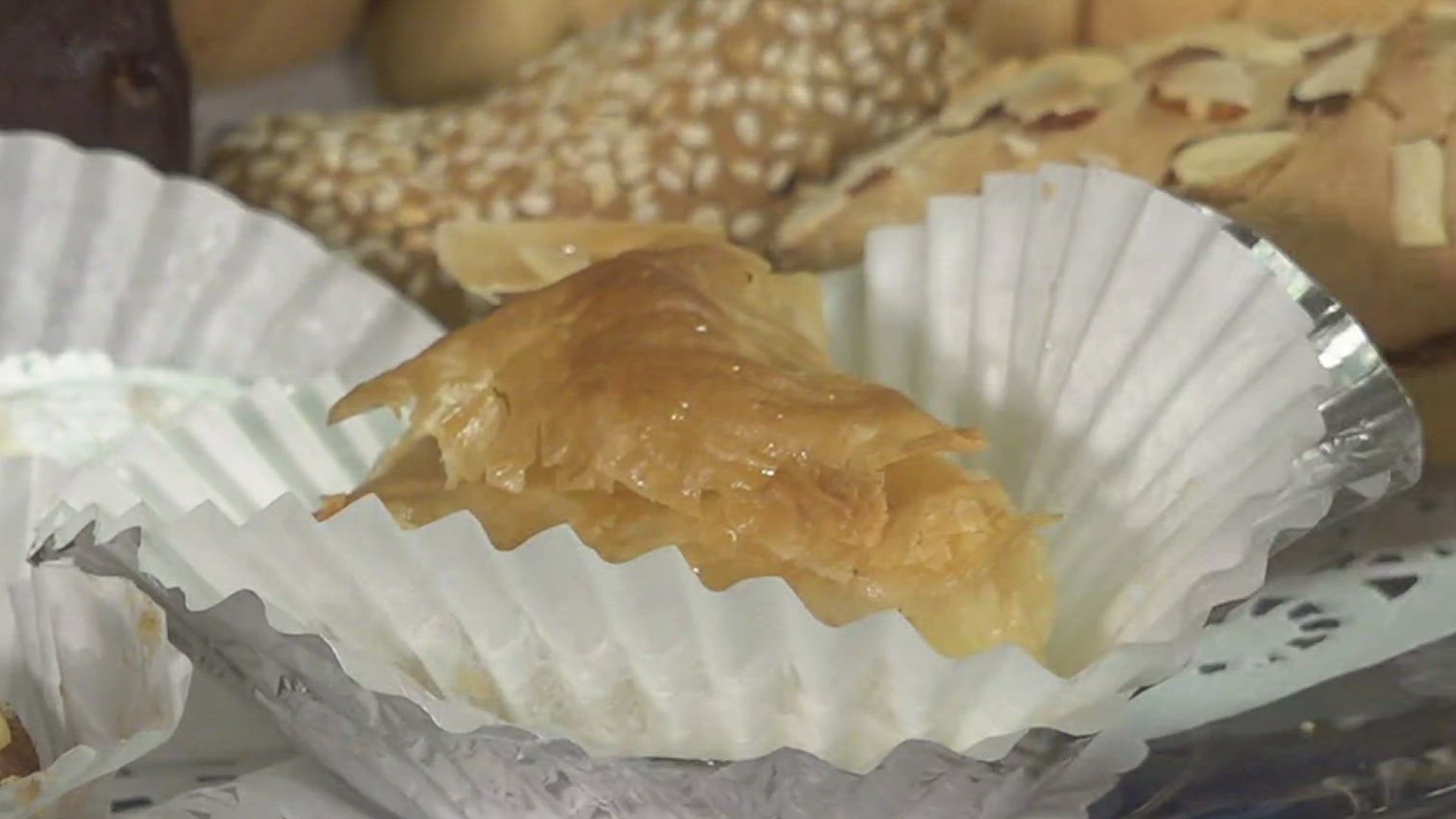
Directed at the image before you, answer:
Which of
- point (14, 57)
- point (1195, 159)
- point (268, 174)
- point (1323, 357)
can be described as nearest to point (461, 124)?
point (268, 174)

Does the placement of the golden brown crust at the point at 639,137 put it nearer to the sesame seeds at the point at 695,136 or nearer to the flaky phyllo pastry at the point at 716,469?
the sesame seeds at the point at 695,136

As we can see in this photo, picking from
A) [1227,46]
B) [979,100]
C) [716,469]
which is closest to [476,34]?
[979,100]

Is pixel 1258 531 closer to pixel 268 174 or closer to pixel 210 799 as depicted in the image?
pixel 210 799

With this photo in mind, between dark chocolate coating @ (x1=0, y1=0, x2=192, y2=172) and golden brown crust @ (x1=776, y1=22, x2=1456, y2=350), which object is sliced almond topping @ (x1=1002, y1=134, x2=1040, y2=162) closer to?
golden brown crust @ (x1=776, y1=22, x2=1456, y2=350)

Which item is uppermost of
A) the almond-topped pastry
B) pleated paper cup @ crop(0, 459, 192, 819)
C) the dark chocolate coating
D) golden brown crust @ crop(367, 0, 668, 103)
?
golden brown crust @ crop(367, 0, 668, 103)

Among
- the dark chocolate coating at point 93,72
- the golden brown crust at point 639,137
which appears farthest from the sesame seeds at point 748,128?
the dark chocolate coating at point 93,72

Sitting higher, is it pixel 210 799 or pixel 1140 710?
pixel 1140 710

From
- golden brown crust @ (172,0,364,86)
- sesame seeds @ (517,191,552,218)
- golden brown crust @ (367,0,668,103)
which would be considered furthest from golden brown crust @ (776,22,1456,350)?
golden brown crust @ (172,0,364,86)
